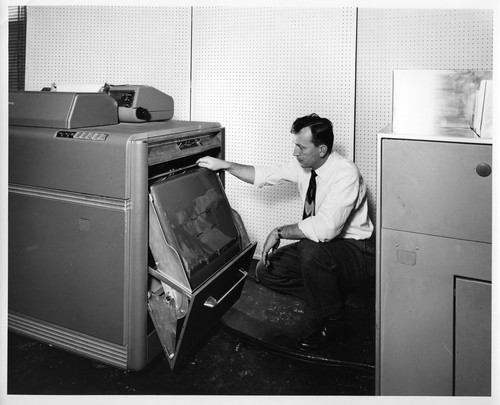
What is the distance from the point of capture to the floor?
1.83 m

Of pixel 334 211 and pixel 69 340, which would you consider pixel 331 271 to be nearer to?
pixel 334 211

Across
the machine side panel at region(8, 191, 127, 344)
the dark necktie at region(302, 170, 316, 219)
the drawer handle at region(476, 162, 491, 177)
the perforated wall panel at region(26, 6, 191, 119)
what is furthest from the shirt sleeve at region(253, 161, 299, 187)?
the drawer handle at region(476, 162, 491, 177)

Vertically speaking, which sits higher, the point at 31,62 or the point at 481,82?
the point at 31,62

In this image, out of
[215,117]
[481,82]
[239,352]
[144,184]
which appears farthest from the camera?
[215,117]

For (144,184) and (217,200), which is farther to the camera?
(217,200)

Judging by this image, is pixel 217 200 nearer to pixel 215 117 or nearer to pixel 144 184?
pixel 144 184

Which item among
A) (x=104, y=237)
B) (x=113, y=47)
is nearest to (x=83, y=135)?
(x=104, y=237)

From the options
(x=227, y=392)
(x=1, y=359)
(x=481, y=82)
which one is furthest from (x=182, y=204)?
(x=481, y=82)

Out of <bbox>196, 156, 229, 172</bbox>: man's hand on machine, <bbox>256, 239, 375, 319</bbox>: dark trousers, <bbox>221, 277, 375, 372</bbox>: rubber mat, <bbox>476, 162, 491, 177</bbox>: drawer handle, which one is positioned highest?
<bbox>196, 156, 229, 172</bbox>: man's hand on machine

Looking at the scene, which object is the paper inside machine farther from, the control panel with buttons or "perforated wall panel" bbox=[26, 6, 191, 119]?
"perforated wall panel" bbox=[26, 6, 191, 119]

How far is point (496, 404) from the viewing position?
1.61 metres

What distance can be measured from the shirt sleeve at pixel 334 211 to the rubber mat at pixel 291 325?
21.8 inches

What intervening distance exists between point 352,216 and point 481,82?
1.04 meters

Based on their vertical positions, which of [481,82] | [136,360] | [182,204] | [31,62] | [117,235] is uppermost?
[31,62]
